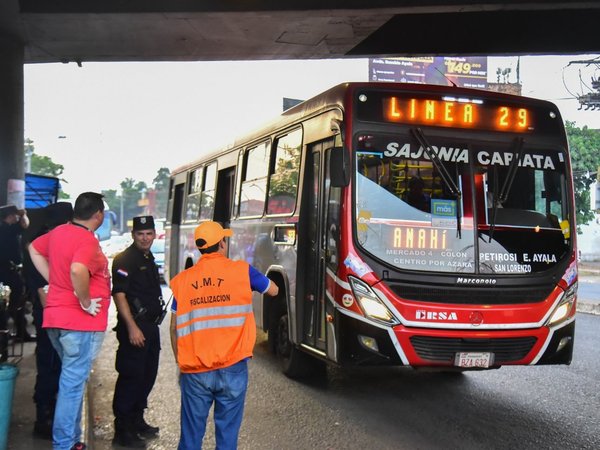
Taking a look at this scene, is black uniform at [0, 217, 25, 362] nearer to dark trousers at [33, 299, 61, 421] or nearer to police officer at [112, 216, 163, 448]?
dark trousers at [33, 299, 61, 421]

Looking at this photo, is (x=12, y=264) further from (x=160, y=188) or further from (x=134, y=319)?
(x=160, y=188)

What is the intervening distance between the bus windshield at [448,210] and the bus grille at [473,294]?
0.17 m

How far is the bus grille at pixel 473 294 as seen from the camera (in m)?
5.64

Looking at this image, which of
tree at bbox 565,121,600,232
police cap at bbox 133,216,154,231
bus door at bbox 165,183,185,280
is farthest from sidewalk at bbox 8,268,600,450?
tree at bbox 565,121,600,232

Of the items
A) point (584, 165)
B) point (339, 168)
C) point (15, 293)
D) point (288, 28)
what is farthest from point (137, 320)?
point (584, 165)

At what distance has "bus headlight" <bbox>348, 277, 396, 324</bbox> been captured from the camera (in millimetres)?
5582

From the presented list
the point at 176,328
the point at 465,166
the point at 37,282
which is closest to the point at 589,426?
the point at 465,166

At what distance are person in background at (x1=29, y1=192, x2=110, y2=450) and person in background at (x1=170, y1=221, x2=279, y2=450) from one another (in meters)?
0.90

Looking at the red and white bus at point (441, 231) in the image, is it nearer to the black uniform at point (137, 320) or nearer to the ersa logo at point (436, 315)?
the ersa logo at point (436, 315)

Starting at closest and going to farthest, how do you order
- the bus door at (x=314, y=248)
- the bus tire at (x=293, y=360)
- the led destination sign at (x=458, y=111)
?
the led destination sign at (x=458, y=111)
the bus door at (x=314, y=248)
the bus tire at (x=293, y=360)

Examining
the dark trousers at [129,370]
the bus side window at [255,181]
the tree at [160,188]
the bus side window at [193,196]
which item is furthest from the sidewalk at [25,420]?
the tree at [160,188]

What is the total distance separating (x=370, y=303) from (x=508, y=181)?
1.77m

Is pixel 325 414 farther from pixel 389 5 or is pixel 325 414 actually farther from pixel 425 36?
pixel 425 36

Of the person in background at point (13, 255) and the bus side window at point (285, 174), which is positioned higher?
the bus side window at point (285, 174)
